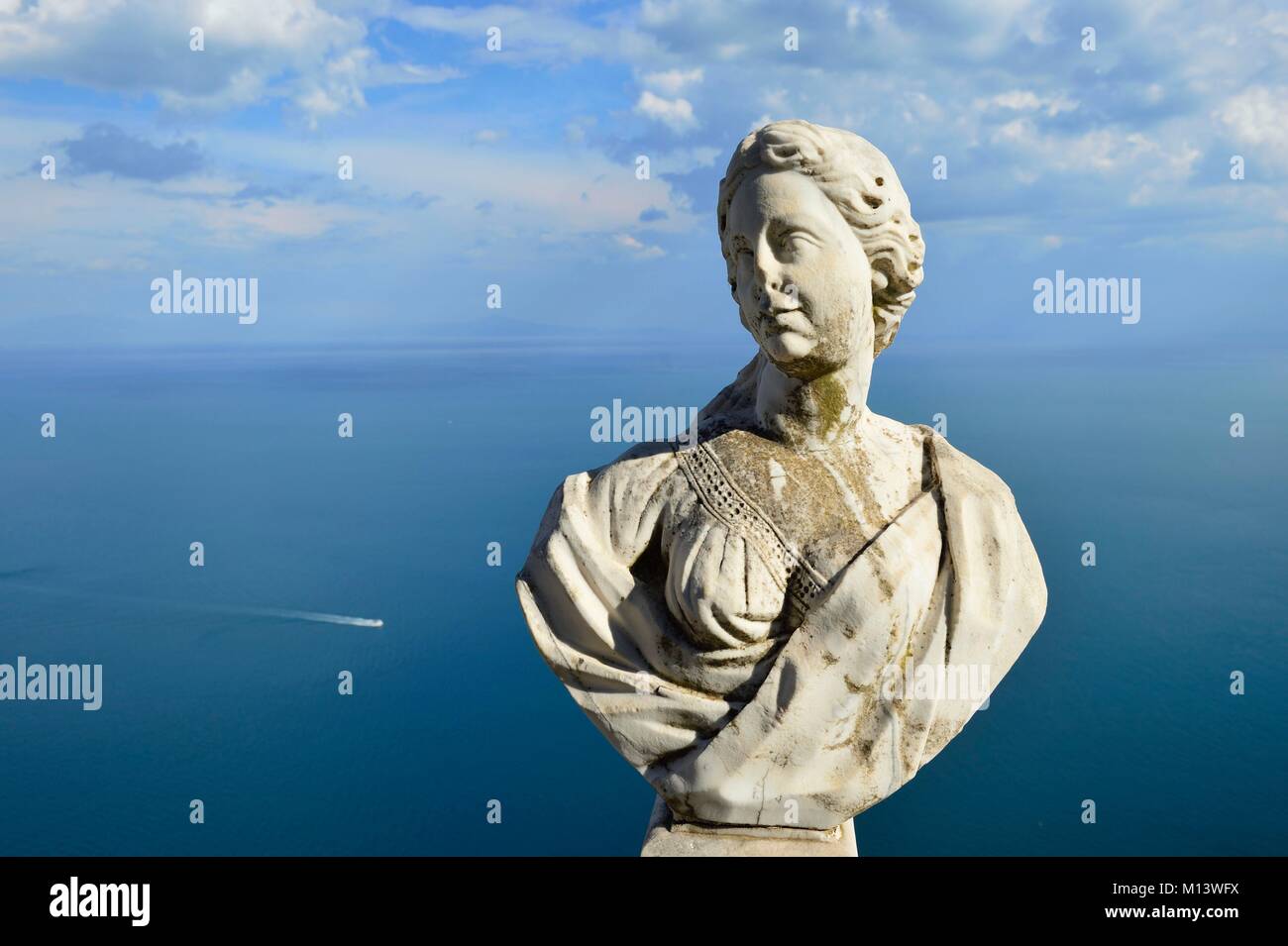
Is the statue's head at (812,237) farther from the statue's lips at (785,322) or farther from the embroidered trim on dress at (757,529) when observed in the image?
the embroidered trim on dress at (757,529)

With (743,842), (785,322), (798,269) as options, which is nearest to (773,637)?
(743,842)

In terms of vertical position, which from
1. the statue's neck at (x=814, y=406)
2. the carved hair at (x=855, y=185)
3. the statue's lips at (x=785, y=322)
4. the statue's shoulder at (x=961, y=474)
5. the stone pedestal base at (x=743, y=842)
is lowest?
the stone pedestal base at (x=743, y=842)

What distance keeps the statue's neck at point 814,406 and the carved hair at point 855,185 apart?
0.25 metres

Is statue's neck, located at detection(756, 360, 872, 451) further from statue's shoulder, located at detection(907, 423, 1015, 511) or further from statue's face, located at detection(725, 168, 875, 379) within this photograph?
statue's shoulder, located at detection(907, 423, 1015, 511)

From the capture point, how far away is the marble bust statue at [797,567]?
293cm

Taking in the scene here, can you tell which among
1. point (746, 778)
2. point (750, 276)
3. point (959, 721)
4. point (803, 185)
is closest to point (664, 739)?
point (746, 778)

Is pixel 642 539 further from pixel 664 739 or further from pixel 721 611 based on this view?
pixel 664 739

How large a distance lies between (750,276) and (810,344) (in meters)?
0.24

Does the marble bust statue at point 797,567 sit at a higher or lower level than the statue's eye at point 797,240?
lower

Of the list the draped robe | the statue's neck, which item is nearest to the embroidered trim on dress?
the draped robe

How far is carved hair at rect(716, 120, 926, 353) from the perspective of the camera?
2852 mm

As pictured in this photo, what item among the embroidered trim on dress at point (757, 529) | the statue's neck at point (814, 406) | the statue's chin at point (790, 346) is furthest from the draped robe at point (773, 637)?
the statue's chin at point (790, 346)

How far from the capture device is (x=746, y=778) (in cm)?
303

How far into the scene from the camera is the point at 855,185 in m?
2.89
